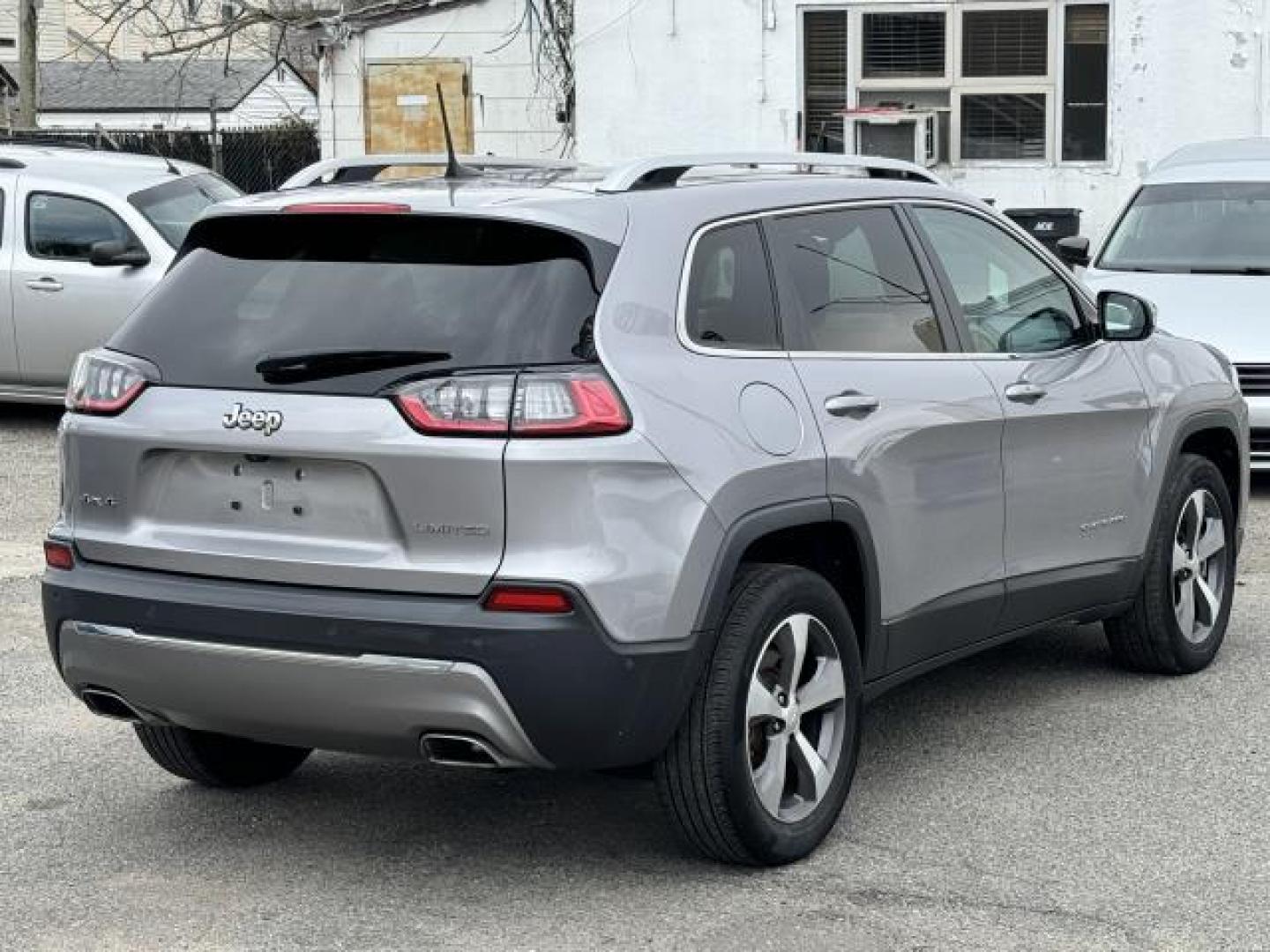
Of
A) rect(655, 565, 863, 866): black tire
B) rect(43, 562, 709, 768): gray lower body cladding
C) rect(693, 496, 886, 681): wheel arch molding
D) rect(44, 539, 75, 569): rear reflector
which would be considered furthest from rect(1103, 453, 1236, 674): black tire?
rect(44, 539, 75, 569): rear reflector

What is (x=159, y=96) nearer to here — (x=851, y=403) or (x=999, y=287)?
(x=999, y=287)

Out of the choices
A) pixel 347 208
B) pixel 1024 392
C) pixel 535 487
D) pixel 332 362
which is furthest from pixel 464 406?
pixel 1024 392

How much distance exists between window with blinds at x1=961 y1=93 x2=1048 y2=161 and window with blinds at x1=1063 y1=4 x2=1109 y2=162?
0.27 m

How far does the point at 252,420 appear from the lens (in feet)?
15.3

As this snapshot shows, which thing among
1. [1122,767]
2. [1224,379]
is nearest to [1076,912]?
[1122,767]

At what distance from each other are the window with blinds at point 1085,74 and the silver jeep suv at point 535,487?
487 inches

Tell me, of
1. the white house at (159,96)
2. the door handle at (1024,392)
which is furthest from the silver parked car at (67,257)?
the white house at (159,96)

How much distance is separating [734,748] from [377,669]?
0.86 metres

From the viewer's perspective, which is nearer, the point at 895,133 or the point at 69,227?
the point at 69,227

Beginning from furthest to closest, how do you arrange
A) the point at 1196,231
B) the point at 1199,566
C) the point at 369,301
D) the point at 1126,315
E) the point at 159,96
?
the point at 159,96
the point at 1196,231
the point at 1199,566
the point at 1126,315
the point at 369,301

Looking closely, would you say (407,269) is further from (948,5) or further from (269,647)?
(948,5)

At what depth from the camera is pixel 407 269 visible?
4766mm

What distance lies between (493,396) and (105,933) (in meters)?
1.48

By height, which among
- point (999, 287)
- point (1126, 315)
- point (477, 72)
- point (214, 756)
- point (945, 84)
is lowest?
point (214, 756)
